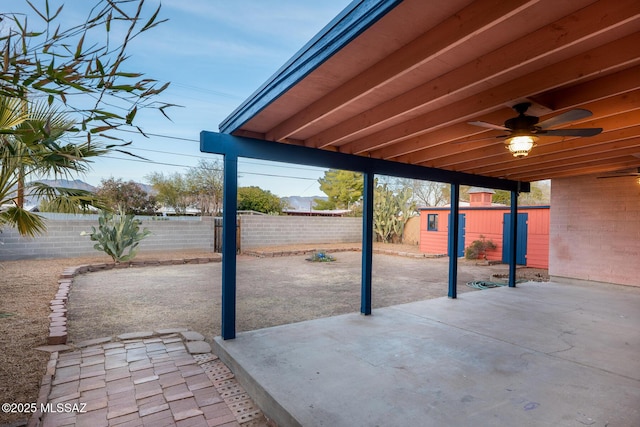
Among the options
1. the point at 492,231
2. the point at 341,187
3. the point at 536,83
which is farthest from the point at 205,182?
the point at 536,83

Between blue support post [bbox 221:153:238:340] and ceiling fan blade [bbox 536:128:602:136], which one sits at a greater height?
ceiling fan blade [bbox 536:128:602:136]

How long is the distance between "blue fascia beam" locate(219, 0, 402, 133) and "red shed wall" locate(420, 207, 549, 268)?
379 inches

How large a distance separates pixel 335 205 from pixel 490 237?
15.6 m

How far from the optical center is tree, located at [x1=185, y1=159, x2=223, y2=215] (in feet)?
63.6

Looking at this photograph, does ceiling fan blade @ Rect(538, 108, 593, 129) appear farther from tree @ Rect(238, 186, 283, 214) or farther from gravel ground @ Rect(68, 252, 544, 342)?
tree @ Rect(238, 186, 283, 214)

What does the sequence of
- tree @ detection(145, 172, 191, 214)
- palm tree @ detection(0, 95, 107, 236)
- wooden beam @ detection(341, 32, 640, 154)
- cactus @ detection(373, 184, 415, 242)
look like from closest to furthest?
wooden beam @ detection(341, 32, 640, 154)
palm tree @ detection(0, 95, 107, 236)
cactus @ detection(373, 184, 415, 242)
tree @ detection(145, 172, 191, 214)

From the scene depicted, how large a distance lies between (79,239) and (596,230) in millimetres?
11558

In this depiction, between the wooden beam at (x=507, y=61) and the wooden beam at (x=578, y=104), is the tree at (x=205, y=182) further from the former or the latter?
the wooden beam at (x=507, y=61)

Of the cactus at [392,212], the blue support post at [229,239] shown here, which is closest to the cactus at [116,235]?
the blue support post at [229,239]

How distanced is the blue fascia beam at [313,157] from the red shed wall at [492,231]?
5.59m

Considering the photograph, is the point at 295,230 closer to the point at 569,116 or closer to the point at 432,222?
the point at 432,222

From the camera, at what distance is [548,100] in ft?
8.97

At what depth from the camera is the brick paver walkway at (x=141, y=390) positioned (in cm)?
218

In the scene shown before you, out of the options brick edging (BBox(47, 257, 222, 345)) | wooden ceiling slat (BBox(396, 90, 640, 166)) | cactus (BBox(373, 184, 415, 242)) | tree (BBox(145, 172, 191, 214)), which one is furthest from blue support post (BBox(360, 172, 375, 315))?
tree (BBox(145, 172, 191, 214))
